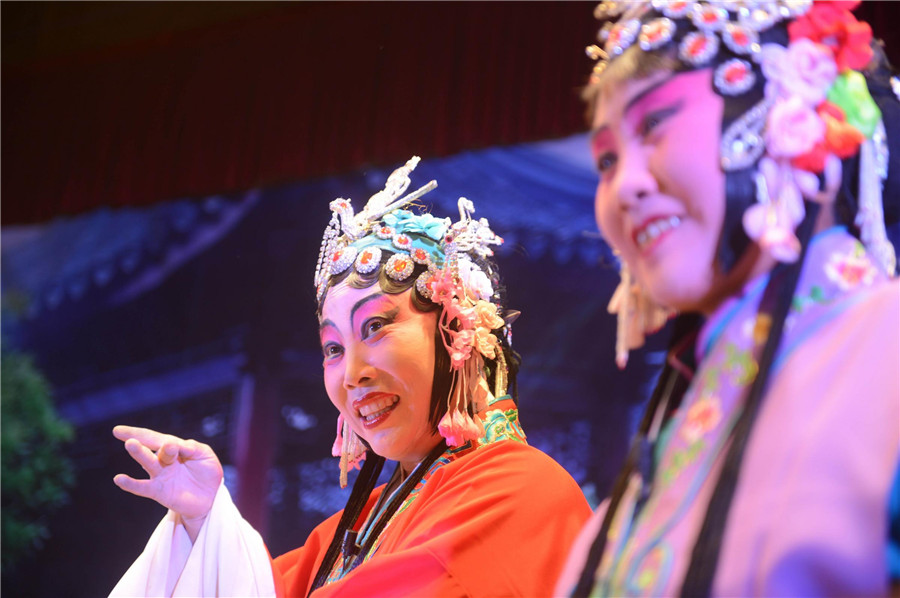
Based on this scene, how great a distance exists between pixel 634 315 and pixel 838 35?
1.31 feet

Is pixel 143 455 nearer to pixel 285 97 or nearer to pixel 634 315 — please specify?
pixel 634 315

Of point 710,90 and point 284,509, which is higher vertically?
point 710,90

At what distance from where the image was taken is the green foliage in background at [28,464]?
4.02 m

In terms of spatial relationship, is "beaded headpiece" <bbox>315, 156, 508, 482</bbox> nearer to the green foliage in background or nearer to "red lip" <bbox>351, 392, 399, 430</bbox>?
"red lip" <bbox>351, 392, 399, 430</bbox>

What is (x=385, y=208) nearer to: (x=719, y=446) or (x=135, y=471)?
(x=719, y=446)

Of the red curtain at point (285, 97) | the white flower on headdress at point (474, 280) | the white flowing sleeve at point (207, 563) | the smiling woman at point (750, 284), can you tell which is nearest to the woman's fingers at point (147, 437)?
the white flowing sleeve at point (207, 563)

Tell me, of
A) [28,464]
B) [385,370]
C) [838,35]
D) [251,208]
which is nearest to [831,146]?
[838,35]

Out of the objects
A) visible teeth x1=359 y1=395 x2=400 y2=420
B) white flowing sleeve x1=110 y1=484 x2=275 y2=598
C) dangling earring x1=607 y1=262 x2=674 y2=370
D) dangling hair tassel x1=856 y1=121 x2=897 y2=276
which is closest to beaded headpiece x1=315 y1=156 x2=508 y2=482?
visible teeth x1=359 y1=395 x2=400 y2=420

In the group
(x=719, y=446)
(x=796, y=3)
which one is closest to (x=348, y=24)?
(x=796, y=3)

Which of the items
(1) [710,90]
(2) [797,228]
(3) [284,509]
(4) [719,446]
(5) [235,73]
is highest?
(5) [235,73]

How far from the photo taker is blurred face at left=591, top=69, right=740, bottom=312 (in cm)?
102

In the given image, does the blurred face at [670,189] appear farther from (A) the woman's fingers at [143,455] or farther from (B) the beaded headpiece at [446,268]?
(A) the woman's fingers at [143,455]

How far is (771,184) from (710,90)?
0.43 ft

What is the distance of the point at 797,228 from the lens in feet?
3.32
